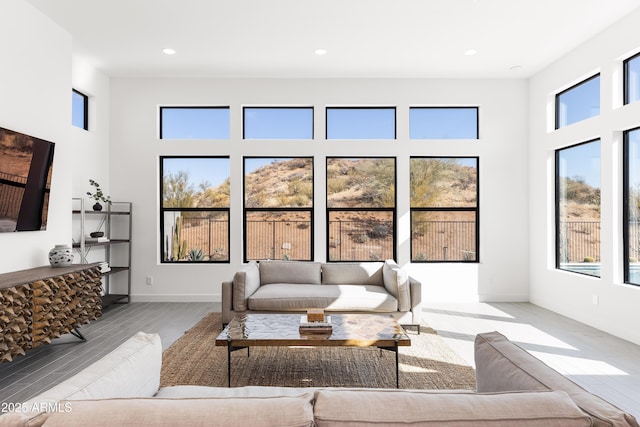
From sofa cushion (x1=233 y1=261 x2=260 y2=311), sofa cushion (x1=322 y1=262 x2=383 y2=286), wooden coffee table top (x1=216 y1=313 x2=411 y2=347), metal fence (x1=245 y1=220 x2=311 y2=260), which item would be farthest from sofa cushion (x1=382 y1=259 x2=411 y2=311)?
metal fence (x1=245 y1=220 x2=311 y2=260)

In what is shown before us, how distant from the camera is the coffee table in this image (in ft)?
9.46

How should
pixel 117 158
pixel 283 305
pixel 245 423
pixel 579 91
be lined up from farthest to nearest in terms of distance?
pixel 117 158 → pixel 579 91 → pixel 283 305 → pixel 245 423

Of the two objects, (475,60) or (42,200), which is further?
(475,60)

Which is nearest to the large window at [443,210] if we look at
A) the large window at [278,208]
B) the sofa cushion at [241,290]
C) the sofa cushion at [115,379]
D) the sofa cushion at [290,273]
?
the large window at [278,208]

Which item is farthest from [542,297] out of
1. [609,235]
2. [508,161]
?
[508,161]

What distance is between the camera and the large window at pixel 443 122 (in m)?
6.16

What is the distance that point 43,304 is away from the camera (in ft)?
11.3

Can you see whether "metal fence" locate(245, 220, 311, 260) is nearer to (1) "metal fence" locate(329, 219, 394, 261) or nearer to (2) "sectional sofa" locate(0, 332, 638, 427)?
(1) "metal fence" locate(329, 219, 394, 261)

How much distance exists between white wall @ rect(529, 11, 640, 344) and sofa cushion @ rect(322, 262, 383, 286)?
2.36 meters

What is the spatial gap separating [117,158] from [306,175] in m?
2.73

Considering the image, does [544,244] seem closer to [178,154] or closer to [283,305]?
[283,305]

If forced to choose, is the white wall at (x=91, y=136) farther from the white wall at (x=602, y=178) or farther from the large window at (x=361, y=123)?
the white wall at (x=602, y=178)

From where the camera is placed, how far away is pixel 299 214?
6.14 metres

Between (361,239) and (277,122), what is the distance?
A: 212cm
